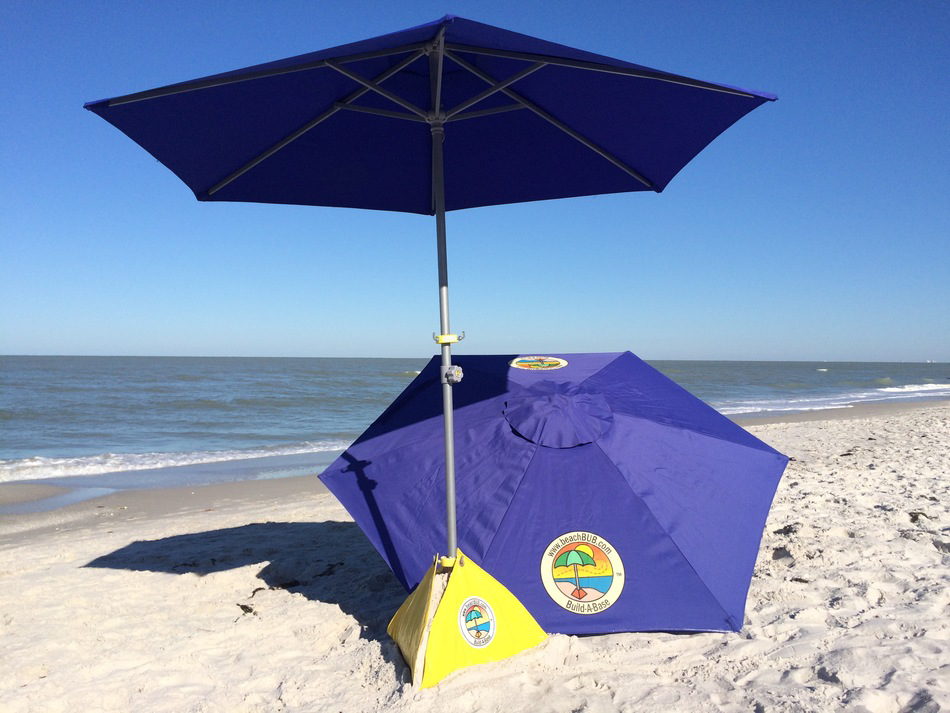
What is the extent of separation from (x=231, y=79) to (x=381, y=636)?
8.19 feet

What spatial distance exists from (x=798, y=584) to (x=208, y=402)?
77.3 feet

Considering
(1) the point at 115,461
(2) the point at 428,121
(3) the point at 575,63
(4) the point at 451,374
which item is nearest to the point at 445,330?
(4) the point at 451,374

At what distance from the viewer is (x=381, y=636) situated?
3.01 metres

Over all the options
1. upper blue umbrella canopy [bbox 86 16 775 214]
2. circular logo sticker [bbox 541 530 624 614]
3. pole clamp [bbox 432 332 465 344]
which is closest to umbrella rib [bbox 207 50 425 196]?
upper blue umbrella canopy [bbox 86 16 775 214]

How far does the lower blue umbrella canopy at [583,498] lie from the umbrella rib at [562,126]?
45.1 inches

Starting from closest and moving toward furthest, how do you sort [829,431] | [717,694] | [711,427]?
[717,694] < [711,427] < [829,431]

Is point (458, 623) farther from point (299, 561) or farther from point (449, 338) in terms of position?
point (299, 561)

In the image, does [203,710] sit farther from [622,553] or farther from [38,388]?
[38,388]

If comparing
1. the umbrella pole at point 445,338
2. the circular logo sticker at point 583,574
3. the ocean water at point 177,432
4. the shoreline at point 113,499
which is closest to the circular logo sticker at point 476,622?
the umbrella pole at point 445,338

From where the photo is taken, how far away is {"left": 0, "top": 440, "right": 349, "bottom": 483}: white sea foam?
10231 millimetres

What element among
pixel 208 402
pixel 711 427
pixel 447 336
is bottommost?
pixel 208 402

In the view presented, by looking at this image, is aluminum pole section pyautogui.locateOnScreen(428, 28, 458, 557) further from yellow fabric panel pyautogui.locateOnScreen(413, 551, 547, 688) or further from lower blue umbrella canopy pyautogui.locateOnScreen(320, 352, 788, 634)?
lower blue umbrella canopy pyautogui.locateOnScreen(320, 352, 788, 634)

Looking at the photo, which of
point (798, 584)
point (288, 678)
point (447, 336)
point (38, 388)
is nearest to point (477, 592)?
point (288, 678)

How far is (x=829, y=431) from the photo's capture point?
12383 mm
